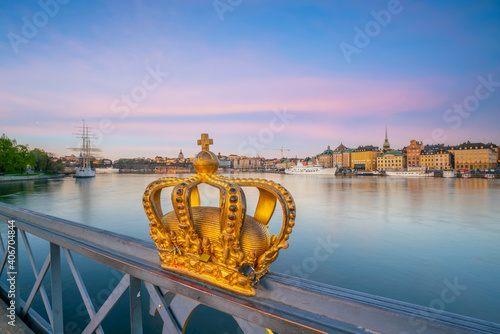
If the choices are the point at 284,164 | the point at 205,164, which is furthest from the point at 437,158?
the point at 205,164

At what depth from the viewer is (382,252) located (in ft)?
24.0

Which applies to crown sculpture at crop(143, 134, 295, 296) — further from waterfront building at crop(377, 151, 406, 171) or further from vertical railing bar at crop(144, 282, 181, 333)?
waterfront building at crop(377, 151, 406, 171)

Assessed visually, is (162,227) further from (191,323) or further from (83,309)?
(83,309)

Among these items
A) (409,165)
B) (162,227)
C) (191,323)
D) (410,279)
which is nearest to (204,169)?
(162,227)

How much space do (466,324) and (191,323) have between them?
3724 millimetres

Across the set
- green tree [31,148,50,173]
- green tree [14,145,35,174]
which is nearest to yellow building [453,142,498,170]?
green tree [14,145,35,174]

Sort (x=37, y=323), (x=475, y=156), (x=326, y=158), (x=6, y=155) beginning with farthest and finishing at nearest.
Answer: (x=326, y=158), (x=475, y=156), (x=6, y=155), (x=37, y=323)

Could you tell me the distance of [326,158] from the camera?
11594cm

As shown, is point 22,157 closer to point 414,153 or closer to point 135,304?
point 135,304

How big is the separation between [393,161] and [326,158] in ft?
119

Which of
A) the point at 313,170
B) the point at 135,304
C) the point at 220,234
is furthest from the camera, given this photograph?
the point at 313,170

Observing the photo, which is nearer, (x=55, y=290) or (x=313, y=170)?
(x=55, y=290)

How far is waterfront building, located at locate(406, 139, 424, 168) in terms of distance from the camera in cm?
7801

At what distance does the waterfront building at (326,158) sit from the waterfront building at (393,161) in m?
30.1
